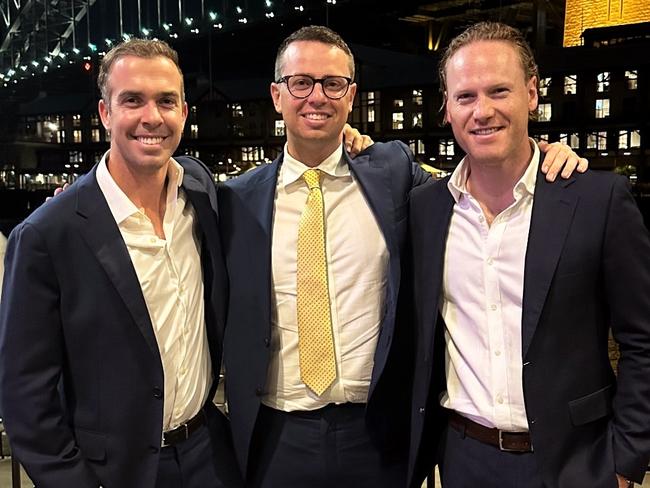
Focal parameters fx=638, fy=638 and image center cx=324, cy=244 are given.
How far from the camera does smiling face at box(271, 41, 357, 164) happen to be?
172 cm

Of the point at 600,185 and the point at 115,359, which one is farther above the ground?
the point at 600,185

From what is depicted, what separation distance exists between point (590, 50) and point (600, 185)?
688 centimetres

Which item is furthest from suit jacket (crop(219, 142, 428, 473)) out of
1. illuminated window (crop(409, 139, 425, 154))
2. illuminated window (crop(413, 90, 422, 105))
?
illuminated window (crop(413, 90, 422, 105))

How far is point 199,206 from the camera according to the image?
170cm

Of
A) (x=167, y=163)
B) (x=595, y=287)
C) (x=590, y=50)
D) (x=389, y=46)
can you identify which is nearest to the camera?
(x=595, y=287)

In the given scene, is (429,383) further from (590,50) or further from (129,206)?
(590,50)

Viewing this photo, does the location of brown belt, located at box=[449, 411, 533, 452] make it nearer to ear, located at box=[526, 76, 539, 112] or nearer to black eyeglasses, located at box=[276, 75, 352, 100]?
ear, located at box=[526, 76, 539, 112]

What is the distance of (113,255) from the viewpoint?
1.46 metres

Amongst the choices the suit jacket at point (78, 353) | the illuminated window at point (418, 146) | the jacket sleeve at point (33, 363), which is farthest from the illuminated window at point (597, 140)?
the jacket sleeve at point (33, 363)

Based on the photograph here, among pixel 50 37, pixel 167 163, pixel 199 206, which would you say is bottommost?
pixel 199 206

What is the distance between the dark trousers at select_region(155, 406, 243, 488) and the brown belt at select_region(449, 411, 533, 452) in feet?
2.08

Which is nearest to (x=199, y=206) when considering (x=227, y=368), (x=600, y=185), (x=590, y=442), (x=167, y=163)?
(x=167, y=163)

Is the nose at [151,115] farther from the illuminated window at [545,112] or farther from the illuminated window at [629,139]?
the illuminated window at [545,112]

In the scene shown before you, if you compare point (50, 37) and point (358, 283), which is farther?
point (50, 37)
